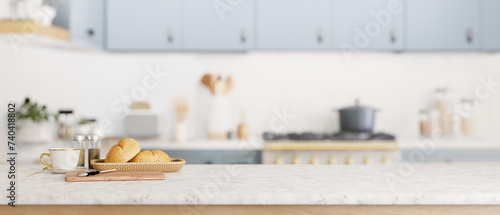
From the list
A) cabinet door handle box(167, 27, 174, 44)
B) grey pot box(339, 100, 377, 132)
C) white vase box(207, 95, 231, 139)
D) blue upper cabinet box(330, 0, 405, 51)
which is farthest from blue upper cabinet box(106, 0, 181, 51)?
grey pot box(339, 100, 377, 132)

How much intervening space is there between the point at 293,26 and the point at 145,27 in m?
1.02

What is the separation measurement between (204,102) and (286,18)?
885mm

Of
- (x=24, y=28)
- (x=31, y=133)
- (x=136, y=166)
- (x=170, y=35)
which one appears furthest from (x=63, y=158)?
(x=170, y=35)

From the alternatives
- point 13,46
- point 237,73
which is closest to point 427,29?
point 237,73

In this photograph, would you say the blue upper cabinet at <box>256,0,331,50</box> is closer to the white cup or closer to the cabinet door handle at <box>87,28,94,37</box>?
the cabinet door handle at <box>87,28,94,37</box>

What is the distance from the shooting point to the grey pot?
3172 mm

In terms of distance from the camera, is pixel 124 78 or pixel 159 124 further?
pixel 124 78

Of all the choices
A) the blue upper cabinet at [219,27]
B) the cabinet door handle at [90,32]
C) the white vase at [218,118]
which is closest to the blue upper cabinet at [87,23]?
the cabinet door handle at [90,32]

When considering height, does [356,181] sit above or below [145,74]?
below

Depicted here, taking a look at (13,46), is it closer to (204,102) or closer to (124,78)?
(124,78)

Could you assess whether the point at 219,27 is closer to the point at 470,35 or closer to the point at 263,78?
the point at 263,78

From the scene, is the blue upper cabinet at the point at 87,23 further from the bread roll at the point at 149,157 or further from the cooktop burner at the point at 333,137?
the bread roll at the point at 149,157

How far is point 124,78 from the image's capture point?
11.3 ft

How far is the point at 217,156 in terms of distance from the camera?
2.94 metres
